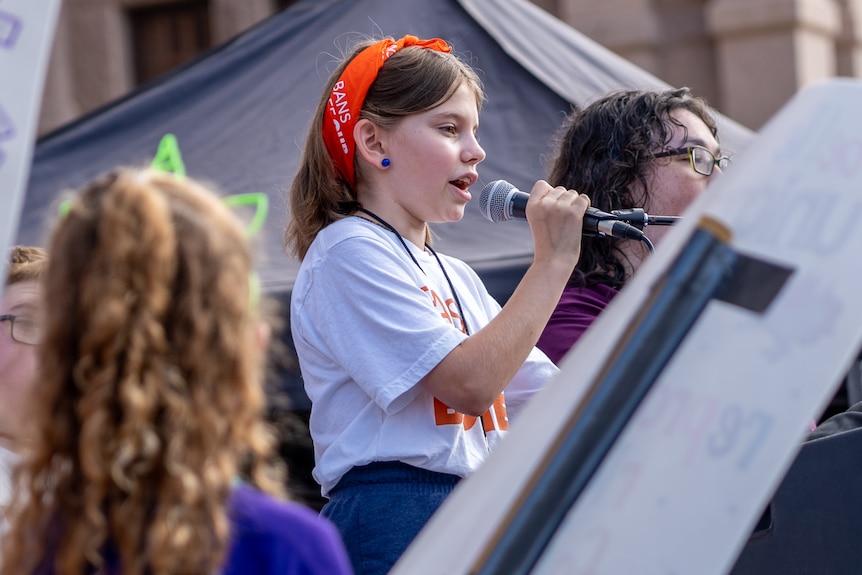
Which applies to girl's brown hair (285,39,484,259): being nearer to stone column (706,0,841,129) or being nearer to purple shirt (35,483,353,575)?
purple shirt (35,483,353,575)

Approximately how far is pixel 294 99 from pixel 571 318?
2431mm

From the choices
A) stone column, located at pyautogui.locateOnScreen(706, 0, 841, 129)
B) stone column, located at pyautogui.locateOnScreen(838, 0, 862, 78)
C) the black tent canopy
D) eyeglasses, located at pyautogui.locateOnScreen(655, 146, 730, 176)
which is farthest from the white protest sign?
stone column, located at pyautogui.locateOnScreen(838, 0, 862, 78)

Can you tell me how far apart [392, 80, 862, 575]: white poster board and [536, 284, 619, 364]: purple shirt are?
144 centimetres

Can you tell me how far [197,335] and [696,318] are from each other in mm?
512

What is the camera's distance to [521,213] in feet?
8.19

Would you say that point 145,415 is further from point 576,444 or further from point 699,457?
point 699,457

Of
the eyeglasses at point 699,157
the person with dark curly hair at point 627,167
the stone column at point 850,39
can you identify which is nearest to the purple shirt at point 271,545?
the person with dark curly hair at point 627,167

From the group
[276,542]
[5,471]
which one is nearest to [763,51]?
[5,471]

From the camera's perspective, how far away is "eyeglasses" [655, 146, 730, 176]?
2949 mm

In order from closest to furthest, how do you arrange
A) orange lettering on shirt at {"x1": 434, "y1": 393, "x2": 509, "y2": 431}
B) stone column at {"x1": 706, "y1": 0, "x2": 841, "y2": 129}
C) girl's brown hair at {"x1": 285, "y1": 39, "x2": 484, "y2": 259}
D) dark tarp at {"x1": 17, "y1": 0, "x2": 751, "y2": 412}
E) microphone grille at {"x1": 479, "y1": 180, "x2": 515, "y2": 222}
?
1. orange lettering on shirt at {"x1": 434, "y1": 393, "x2": 509, "y2": 431}
2. girl's brown hair at {"x1": 285, "y1": 39, "x2": 484, "y2": 259}
3. microphone grille at {"x1": 479, "y1": 180, "x2": 515, "y2": 222}
4. dark tarp at {"x1": 17, "y1": 0, "x2": 751, "y2": 412}
5. stone column at {"x1": 706, "y1": 0, "x2": 841, "y2": 129}

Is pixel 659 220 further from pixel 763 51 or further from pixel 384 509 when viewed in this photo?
pixel 763 51

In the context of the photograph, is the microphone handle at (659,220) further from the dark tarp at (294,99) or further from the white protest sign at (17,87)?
the dark tarp at (294,99)

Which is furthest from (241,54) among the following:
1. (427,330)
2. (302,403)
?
(427,330)

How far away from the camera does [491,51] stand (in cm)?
472
